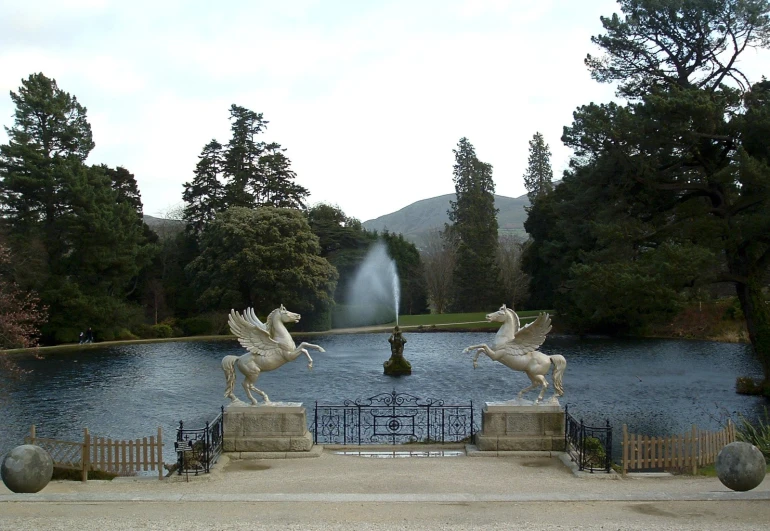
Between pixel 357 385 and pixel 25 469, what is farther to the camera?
pixel 357 385

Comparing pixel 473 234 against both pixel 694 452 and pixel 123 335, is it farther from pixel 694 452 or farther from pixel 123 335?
pixel 694 452

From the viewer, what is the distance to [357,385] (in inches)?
1149

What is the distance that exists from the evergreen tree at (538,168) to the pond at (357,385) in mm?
46127

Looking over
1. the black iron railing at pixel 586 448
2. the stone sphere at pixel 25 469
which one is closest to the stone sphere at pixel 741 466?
the black iron railing at pixel 586 448

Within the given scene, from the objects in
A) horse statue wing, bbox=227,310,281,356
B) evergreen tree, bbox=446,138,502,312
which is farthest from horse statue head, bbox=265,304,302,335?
evergreen tree, bbox=446,138,502,312

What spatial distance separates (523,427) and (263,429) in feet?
16.9

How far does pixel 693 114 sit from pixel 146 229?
157 feet

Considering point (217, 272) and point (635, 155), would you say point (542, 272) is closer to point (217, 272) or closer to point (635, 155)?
point (217, 272)

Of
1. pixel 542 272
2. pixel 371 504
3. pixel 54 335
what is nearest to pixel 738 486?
pixel 371 504

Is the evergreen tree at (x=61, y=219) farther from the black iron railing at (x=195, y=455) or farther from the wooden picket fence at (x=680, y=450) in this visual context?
the wooden picket fence at (x=680, y=450)

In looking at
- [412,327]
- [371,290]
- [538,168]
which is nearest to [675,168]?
[412,327]

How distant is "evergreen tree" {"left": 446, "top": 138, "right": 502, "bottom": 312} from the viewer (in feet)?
231

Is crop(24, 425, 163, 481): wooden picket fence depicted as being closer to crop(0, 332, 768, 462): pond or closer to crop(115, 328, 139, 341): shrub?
crop(0, 332, 768, 462): pond

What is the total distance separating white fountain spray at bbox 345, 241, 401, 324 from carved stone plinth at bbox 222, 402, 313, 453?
45784 mm
